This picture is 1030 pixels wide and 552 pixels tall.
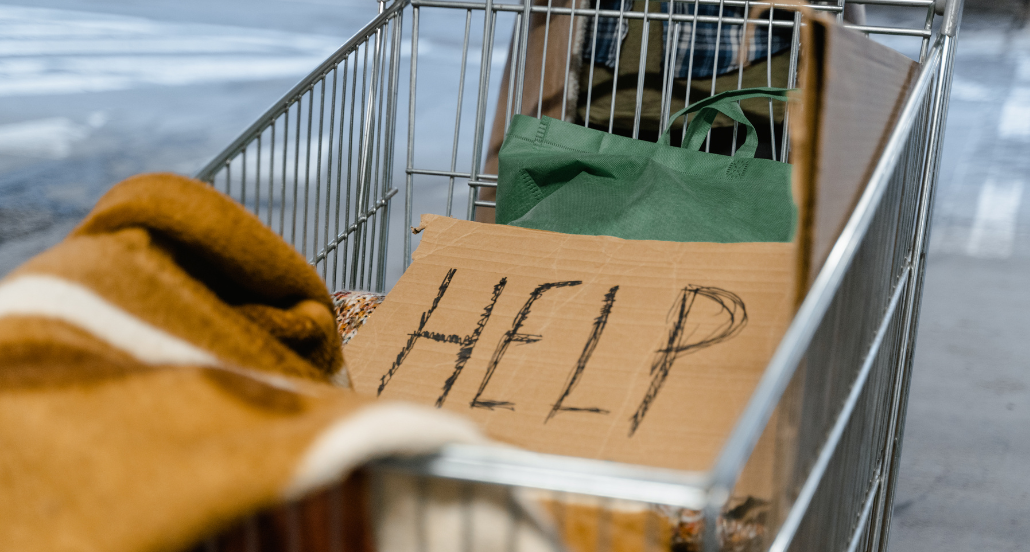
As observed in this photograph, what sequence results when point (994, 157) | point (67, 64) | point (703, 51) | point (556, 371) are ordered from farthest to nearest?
1. point (67, 64)
2. point (994, 157)
3. point (703, 51)
4. point (556, 371)

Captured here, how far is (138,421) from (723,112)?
2.80 feet

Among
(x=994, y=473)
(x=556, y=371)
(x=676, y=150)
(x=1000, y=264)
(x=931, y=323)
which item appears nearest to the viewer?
(x=556, y=371)

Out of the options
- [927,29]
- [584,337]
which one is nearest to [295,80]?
[927,29]

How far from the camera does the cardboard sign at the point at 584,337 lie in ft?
2.49

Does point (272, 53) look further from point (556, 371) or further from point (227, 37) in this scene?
point (556, 371)

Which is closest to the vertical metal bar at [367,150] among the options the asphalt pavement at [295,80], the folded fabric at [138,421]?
the asphalt pavement at [295,80]

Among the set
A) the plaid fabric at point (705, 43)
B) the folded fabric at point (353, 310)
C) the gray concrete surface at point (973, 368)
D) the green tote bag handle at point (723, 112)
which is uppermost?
the plaid fabric at point (705, 43)

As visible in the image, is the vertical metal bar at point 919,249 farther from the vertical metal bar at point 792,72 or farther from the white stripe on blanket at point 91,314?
the white stripe on blanket at point 91,314

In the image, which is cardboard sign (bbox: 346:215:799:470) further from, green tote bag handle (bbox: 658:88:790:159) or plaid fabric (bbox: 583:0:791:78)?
plaid fabric (bbox: 583:0:791:78)

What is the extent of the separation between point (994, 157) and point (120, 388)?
167 inches

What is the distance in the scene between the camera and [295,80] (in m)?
4.82

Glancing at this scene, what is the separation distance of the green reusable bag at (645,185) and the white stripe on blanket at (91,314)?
623mm

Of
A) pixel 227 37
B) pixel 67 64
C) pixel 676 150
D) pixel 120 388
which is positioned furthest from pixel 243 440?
pixel 227 37

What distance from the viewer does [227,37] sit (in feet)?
22.0
